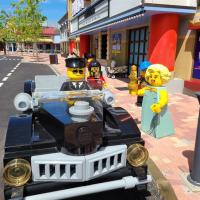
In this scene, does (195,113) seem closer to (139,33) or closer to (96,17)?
(139,33)

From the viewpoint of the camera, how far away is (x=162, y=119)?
4.66 meters

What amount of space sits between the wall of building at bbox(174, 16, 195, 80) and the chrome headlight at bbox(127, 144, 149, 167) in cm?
729

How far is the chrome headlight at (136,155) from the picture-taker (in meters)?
2.48

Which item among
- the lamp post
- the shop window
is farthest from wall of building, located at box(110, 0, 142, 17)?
the lamp post

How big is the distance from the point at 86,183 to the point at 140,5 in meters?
7.31

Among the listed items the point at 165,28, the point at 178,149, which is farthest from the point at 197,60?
the point at 178,149

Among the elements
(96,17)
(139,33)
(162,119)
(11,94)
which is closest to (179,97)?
(162,119)

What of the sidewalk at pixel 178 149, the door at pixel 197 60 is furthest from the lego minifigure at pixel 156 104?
the door at pixel 197 60

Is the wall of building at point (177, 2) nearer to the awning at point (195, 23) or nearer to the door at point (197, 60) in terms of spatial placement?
the awning at point (195, 23)

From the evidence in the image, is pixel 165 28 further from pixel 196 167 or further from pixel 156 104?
pixel 196 167

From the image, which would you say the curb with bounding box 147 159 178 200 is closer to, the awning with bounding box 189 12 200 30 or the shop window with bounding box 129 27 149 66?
the awning with bounding box 189 12 200 30

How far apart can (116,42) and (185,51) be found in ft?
22.1

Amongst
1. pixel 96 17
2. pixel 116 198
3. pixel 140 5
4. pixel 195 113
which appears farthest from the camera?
pixel 96 17

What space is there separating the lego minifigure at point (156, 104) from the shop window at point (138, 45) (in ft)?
23.8
